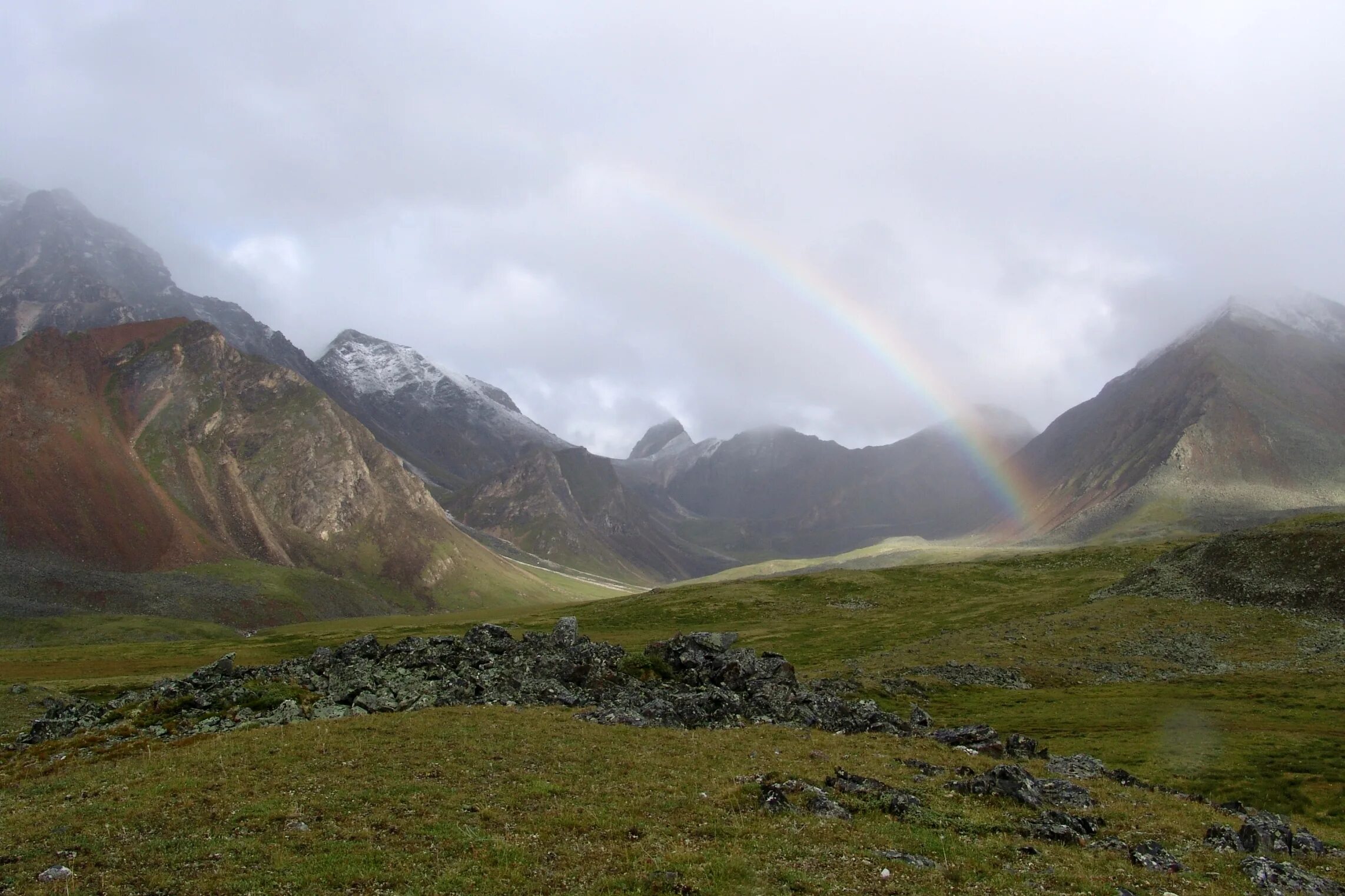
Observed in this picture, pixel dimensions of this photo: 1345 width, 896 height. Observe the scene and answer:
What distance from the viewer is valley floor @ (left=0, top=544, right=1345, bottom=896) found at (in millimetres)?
19547

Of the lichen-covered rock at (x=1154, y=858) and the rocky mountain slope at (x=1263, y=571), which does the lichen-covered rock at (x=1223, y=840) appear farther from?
the rocky mountain slope at (x=1263, y=571)

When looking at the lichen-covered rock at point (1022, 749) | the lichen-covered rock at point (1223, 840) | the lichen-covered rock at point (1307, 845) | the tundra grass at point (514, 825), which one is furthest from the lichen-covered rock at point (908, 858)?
the lichen-covered rock at point (1022, 749)

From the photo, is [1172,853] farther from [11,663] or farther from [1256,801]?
[11,663]

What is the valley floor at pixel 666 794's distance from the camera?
19547mm

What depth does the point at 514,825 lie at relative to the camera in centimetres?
2353

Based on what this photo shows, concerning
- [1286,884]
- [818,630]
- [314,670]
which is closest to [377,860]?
[1286,884]

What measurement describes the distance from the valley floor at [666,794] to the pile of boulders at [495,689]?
4.19 metres

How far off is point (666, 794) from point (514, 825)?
683 cm

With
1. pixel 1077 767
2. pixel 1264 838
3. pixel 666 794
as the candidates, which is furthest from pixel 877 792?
pixel 1077 767

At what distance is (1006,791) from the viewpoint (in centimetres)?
2858

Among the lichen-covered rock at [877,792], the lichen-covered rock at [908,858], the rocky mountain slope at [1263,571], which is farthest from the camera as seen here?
the rocky mountain slope at [1263,571]

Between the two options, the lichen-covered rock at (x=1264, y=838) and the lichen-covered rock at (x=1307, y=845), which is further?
the lichen-covered rock at (x=1307, y=845)

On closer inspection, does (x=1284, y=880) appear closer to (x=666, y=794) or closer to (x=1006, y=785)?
(x=1006, y=785)

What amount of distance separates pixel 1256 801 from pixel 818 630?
86.4 m
